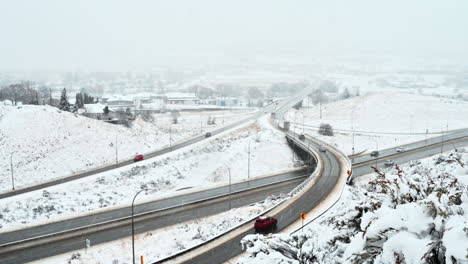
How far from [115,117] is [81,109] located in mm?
16834

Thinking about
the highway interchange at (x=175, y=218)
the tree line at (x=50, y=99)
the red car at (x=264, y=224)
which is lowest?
the highway interchange at (x=175, y=218)

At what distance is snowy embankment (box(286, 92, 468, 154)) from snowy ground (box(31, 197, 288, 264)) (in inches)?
1760

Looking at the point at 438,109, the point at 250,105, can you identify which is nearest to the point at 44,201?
the point at 438,109

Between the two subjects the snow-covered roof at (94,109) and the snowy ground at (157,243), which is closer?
the snowy ground at (157,243)

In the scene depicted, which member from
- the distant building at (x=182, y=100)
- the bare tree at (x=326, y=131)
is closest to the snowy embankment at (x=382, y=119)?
the bare tree at (x=326, y=131)

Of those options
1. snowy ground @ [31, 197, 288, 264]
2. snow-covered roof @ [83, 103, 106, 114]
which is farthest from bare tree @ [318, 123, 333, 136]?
snowy ground @ [31, 197, 288, 264]

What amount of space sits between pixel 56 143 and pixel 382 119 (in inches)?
3115

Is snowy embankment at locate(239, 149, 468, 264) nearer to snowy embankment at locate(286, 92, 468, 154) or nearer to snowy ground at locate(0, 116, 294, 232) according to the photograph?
snowy ground at locate(0, 116, 294, 232)

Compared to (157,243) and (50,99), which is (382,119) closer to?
(157,243)

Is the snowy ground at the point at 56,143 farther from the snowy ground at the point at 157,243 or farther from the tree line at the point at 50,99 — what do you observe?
the snowy ground at the point at 157,243

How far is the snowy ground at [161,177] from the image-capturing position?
36.9 metres

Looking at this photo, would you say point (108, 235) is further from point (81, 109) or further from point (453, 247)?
point (81, 109)

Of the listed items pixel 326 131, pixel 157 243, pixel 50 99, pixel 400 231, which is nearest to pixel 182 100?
pixel 50 99

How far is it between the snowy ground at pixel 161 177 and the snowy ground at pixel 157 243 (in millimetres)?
8991
